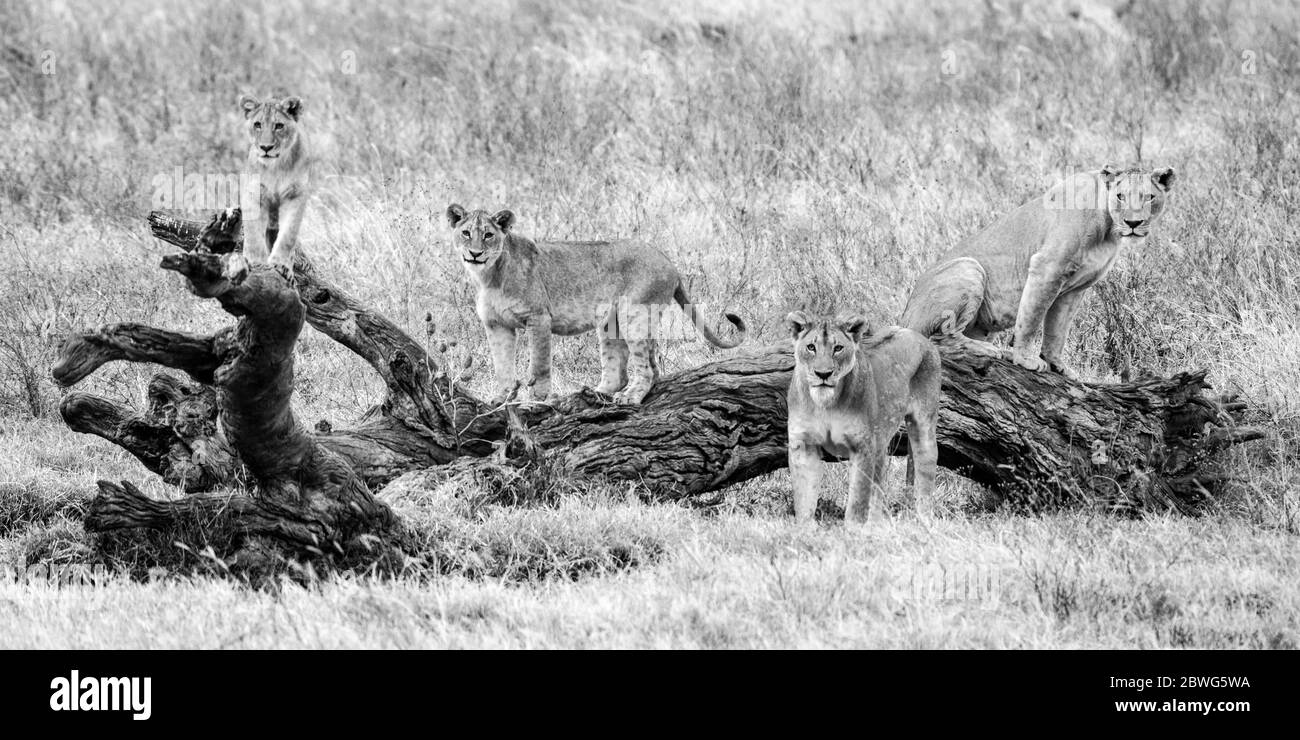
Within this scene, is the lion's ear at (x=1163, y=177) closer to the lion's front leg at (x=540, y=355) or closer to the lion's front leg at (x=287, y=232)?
the lion's front leg at (x=540, y=355)

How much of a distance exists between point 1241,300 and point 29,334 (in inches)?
358

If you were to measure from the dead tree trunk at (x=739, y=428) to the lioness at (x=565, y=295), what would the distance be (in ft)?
0.86

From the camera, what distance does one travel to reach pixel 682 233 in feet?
45.9

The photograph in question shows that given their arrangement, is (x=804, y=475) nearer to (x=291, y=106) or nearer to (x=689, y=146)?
(x=291, y=106)

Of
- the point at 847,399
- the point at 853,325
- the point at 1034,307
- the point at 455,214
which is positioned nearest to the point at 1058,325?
the point at 1034,307

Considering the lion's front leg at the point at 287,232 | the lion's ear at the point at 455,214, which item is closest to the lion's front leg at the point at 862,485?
the lion's ear at the point at 455,214

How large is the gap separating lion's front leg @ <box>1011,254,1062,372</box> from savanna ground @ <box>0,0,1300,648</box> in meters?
0.97

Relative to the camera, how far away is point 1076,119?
1644 cm

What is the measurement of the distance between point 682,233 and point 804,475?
18.7 feet

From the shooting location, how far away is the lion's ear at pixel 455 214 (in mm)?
9391

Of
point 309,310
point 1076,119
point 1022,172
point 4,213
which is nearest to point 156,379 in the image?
point 309,310

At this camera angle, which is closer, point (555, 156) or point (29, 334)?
point (29, 334)
